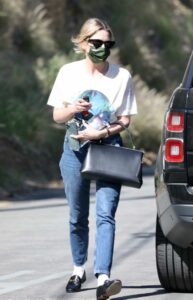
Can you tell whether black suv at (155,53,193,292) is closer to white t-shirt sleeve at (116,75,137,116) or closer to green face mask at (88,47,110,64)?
white t-shirt sleeve at (116,75,137,116)

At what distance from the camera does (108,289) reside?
7.70m

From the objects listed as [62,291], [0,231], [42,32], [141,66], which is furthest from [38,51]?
[62,291]

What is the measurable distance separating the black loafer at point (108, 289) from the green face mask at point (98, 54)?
4.90 feet

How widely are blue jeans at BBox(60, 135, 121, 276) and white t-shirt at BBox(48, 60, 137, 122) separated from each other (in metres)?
0.22

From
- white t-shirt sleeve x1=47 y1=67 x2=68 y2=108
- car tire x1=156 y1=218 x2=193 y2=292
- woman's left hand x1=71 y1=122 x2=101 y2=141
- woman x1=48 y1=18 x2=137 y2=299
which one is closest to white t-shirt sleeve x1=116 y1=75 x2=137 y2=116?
woman x1=48 y1=18 x2=137 y2=299

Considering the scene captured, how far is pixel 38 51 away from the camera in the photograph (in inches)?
1145

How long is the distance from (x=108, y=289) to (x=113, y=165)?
837 mm

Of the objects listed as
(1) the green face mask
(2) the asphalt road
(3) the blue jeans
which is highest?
(1) the green face mask

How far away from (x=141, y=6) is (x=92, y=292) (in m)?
31.9

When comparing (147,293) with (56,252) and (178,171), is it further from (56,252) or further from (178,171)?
(56,252)

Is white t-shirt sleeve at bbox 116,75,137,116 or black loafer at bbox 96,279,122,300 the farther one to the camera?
white t-shirt sleeve at bbox 116,75,137,116

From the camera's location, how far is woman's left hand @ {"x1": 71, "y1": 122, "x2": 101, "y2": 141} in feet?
26.2

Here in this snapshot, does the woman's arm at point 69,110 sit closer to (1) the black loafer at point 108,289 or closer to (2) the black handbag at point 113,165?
(2) the black handbag at point 113,165

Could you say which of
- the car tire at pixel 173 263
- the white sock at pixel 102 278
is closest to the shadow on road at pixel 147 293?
the car tire at pixel 173 263
